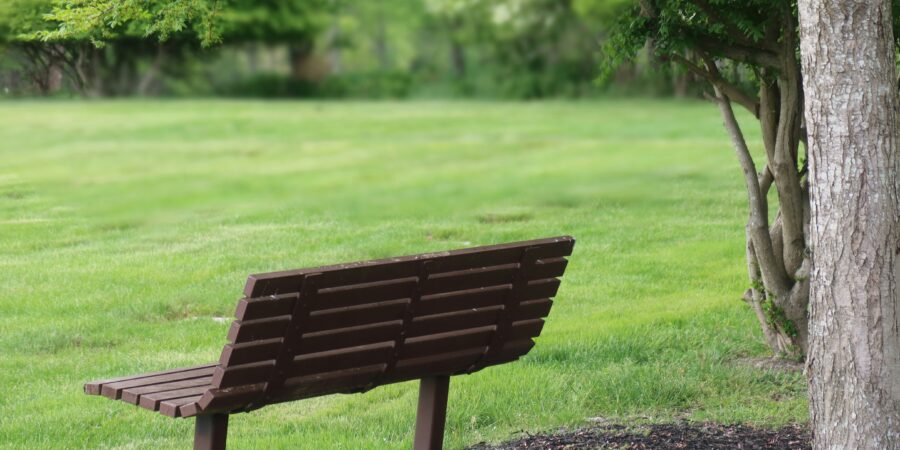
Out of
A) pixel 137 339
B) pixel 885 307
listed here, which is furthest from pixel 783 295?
pixel 137 339

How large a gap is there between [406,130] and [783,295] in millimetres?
7803

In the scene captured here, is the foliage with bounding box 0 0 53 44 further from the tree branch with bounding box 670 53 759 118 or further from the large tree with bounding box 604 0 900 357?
the tree branch with bounding box 670 53 759 118

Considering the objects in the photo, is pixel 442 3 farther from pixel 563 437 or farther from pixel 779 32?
pixel 563 437

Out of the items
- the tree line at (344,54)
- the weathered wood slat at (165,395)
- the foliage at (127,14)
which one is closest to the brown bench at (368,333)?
the weathered wood slat at (165,395)

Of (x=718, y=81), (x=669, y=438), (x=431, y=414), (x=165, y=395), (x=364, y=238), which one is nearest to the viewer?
(x=165, y=395)

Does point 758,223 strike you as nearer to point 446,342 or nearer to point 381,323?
point 446,342

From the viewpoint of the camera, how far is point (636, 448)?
5.27m

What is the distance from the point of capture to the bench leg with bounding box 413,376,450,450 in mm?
4984

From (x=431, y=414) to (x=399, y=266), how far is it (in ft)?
2.70

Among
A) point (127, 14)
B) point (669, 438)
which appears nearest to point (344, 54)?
point (127, 14)

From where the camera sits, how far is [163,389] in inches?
171

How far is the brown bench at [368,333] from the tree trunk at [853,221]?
1.09 metres

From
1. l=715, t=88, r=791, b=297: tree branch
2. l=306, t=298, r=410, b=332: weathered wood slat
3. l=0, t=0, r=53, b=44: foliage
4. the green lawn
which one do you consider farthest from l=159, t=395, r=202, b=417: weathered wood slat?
l=0, t=0, r=53, b=44: foliage

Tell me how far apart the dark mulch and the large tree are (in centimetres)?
112
